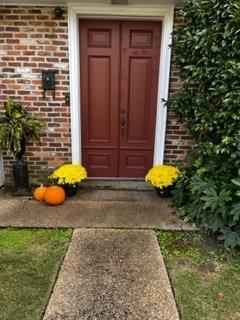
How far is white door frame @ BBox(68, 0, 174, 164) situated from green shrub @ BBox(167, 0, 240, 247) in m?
0.36

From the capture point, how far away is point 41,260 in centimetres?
260

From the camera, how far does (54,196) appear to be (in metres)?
3.58

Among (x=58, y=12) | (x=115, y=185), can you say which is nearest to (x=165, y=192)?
(x=115, y=185)

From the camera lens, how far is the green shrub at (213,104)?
2633 mm

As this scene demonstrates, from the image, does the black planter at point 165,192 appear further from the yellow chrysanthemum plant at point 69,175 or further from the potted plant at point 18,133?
the potted plant at point 18,133

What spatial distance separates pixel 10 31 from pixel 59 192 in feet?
6.89

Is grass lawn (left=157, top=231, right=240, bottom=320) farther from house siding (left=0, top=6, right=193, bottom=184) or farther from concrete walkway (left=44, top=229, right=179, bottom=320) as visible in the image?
house siding (left=0, top=6, right=193, bottom=184)

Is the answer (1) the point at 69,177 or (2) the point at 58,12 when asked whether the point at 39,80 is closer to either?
(2) the point at 58,12

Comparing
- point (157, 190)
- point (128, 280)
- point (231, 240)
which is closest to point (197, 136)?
point (157, 190)

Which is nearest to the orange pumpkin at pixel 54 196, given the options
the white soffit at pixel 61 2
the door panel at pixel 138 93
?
the door panel at pixel 138 93

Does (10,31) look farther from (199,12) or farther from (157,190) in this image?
(157,190)

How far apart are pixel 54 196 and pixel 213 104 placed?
6.94ft

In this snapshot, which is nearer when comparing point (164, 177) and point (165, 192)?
point (164, 177)

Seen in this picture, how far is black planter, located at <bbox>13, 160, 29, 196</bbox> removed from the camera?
3.85 meters
